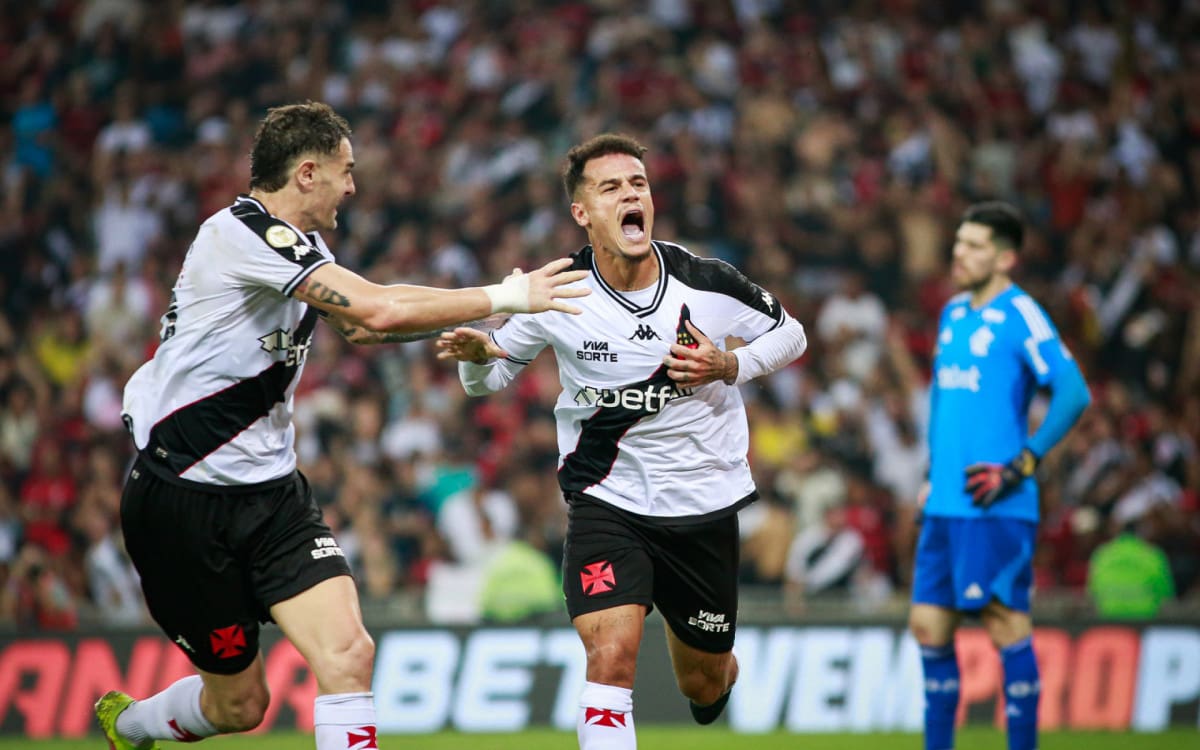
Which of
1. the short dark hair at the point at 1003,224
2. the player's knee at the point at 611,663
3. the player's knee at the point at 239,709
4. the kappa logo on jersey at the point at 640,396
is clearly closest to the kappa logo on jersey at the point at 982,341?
the short dark hair at the point at 1003,224

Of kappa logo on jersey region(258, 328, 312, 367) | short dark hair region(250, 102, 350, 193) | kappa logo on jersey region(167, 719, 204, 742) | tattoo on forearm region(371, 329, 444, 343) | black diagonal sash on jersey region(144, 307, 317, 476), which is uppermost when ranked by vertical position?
short dark hair region(250, 102, 350, 193)

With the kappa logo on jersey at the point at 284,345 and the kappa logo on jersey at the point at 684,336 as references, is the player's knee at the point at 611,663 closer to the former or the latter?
the kappa logo on jersey at the point at 684,336

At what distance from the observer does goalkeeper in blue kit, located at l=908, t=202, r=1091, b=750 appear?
25.7 feet

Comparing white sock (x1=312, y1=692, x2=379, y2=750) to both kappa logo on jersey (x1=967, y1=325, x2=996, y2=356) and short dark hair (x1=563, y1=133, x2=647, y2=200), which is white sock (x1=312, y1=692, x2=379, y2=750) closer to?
short dark hair (x1=563, y1=133, x2=647, y2=200)

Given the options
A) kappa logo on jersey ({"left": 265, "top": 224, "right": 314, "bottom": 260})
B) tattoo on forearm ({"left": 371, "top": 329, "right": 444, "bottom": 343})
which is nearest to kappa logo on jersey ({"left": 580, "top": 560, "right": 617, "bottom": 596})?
tattoo on forearm ({"left": 371, "top": 329, "right": 444, "bottom": 343})

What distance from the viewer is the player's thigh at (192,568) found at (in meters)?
5.97

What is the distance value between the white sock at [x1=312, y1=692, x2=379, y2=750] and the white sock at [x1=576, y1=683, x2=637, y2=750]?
871 mm

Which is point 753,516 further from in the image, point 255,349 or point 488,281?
point 255,349

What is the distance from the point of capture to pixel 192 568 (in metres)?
6.02

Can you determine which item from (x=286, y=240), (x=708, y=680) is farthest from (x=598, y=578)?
(x=286, y=240)

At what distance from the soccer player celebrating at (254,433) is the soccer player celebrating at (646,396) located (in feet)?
2.39

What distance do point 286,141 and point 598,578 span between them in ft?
7.26

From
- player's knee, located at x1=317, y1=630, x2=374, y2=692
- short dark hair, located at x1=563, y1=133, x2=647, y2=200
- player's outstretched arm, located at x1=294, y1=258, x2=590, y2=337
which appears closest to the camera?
player's outstretched arm, located at x1=294, y1=258, x2=590, y2=337

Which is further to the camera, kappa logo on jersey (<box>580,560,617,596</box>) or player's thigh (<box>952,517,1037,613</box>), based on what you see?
player's thigh (<box>952,517,1037,613</box>)
